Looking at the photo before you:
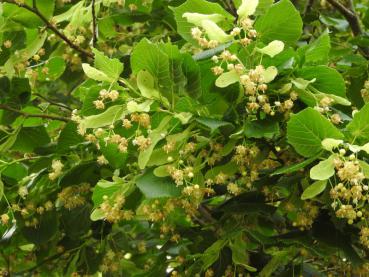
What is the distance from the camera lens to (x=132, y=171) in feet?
6.21

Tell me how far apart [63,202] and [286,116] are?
0.95 m

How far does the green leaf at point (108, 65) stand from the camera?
4.87ft

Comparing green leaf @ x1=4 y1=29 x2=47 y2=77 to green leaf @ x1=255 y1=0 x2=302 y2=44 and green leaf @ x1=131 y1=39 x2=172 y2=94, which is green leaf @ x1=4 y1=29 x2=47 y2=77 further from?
green leaf @ x1=255 y1=0 x2=302 y2=44

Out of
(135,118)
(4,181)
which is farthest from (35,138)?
(135,118)

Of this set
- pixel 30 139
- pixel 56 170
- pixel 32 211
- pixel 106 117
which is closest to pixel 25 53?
pixel 30 139

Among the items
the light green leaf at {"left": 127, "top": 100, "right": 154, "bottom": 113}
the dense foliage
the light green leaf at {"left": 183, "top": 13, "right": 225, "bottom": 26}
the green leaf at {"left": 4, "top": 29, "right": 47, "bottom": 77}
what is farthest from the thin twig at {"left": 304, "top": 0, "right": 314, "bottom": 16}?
the light green leaf at {"left": 127, "top": 100, "right": 154, "bottom": 113}

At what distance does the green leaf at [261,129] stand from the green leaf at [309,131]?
67mm

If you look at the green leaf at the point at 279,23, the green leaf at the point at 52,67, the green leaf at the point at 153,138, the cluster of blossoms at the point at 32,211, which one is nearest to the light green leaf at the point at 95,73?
the green leaf at the point at 153,138

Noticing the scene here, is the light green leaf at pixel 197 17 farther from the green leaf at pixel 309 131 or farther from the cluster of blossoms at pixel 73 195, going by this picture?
the cluster of blossoms at pixel 73 195

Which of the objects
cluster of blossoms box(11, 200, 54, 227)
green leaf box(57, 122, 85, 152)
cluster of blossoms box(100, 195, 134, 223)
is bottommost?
cluster of blossoms box(11, 200, 54, 227)

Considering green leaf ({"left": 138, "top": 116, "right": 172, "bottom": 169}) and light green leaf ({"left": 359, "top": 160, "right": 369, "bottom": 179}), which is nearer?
light green leaf ({"left": 359, "top": 160, "right": 369, "bottom": 179})

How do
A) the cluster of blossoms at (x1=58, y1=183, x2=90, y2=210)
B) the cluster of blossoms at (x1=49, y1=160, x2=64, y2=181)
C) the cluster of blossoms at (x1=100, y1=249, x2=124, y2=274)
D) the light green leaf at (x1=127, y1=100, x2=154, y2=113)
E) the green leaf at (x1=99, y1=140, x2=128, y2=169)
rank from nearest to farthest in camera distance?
the light green leaf at (x1=127, y1=100, x2=154, y2=113), the green leaf at (x1=99, y1=140, x2=128, y2=169), the cluster of blossoms at (x1=49, y1=160, x2=64, y2=181), the cluster of blossoms at (x1=58, y1=183, x2=90, y2=210), the cluster of blossoms at (x1=100, y1=249, x2=124, y2=274)

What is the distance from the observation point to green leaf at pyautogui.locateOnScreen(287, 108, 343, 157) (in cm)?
138

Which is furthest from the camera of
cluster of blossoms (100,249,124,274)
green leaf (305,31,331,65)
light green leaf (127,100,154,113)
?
cluster of blossoms (100,249,124,274)
